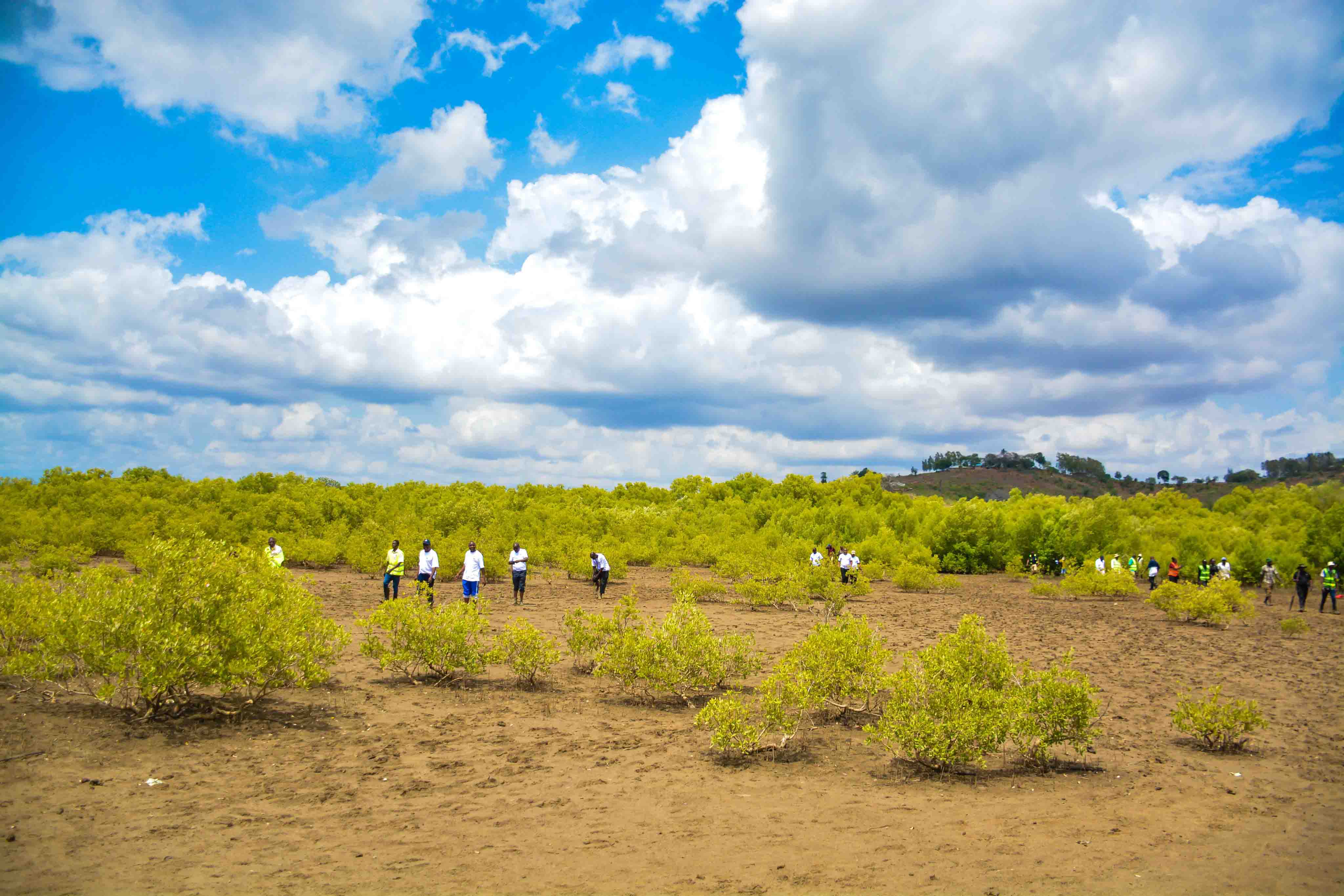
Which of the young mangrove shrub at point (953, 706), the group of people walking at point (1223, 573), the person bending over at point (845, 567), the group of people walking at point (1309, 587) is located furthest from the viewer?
the person bending over at point (845, 567)


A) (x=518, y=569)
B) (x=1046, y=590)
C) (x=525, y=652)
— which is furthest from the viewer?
(x=1046, y=590)

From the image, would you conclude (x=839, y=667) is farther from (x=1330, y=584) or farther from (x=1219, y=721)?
(x=1330, y=584)

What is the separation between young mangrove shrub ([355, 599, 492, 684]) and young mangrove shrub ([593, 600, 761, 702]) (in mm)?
1871

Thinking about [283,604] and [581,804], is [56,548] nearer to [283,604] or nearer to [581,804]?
[283,604]

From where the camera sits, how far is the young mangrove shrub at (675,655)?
10.6 metres

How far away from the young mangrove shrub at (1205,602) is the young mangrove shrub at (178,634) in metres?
22.8

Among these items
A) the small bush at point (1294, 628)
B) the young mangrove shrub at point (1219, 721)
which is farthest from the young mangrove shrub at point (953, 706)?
the small bush at point (1294, 628)

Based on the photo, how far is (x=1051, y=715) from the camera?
8047 millimetres

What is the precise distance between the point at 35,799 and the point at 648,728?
596 centimetres

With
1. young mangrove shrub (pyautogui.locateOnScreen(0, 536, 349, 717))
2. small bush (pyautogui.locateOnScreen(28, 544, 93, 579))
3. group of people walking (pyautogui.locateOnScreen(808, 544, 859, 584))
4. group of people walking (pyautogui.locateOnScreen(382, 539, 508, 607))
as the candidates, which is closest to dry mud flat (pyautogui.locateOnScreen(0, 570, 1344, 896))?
young mangrove shrub (pyautogui.locateOnScreen(0, 536, 349, 717))

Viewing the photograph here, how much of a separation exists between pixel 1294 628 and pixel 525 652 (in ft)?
68.4

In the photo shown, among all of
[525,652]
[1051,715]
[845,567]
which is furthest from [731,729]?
[845,567]

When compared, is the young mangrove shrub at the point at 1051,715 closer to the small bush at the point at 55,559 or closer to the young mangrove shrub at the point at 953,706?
the young mangrove shrub at the point at 953,706

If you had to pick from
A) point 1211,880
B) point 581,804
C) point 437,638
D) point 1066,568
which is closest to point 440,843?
point 581,804
